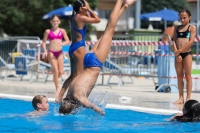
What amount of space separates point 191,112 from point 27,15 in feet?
77.7

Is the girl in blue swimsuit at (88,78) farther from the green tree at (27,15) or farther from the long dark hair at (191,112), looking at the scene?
the green tree at (27,15)

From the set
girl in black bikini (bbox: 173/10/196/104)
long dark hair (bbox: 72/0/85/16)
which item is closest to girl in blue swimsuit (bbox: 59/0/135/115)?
long dark hair (bbox: 72/0/85/16)

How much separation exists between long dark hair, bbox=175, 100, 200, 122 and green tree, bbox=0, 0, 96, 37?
22.7m

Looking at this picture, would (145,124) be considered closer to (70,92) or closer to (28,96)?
(70,92)

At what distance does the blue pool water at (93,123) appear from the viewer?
714cm

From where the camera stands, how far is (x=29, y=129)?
718cm

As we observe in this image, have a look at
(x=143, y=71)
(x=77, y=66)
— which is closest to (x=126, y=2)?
(x=77, y=66)

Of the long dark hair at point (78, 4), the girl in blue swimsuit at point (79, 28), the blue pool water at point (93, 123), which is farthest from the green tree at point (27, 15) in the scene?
the blue pool water at point (93, 123)

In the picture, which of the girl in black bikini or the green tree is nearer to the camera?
the girl in black bikini

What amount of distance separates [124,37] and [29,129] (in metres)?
8.60

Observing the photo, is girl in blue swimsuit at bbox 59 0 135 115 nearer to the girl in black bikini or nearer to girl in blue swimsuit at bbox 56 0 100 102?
girl in blue swimsuit at bbox 56 0 100 102

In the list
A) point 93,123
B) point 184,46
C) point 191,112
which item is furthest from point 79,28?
point 191,112

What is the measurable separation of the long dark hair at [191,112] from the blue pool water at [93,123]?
8cm

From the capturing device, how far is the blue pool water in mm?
7137
